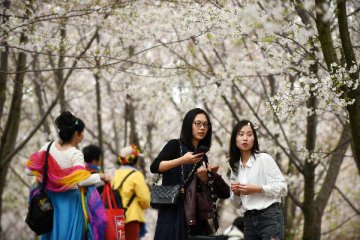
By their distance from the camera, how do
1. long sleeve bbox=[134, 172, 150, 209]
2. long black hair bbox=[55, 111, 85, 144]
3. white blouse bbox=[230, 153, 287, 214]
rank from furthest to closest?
long sleeve bbox=[134, 172, 150, 209] < long black hair bbox=[55, 111, 85, 144] < white blouse bbox=[230, 153, 287, 214]

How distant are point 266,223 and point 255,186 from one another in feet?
1.09

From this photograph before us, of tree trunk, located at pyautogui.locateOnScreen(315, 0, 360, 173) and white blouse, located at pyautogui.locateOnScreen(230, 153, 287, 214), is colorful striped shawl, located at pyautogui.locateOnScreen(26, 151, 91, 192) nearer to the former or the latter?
white blouse, located at pyautogui.locateOnScreen(230, 153, 287, 214)

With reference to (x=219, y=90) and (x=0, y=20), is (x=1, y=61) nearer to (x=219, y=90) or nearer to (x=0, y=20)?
(x=0, y=20)

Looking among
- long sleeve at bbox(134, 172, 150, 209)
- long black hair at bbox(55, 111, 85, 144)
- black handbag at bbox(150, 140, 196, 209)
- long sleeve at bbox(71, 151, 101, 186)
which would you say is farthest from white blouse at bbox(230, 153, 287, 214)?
long sleeve at bbox(134, 172, 150, 209)

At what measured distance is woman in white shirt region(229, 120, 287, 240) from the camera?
4.49 meters

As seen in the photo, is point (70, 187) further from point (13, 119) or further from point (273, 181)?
point (13, 119)

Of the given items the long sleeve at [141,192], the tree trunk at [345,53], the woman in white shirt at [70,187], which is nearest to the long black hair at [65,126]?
the woman in white shirt at [70,187]

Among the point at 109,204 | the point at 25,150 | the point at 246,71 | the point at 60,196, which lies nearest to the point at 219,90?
the point at 246,71

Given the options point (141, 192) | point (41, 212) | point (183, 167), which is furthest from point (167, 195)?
point (141, 192)

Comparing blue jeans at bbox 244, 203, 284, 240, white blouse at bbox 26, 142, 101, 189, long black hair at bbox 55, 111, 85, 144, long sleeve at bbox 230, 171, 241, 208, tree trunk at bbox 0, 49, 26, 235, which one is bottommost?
blue jeans at bbox 244, 203, 284, 240

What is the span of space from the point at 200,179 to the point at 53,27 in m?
5.61

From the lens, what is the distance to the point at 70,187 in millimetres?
5168

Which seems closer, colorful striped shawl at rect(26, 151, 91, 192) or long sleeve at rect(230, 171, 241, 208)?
long sleeve at rect(230, 171, 241, 208)

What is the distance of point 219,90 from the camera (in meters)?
8.13
